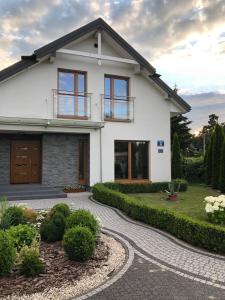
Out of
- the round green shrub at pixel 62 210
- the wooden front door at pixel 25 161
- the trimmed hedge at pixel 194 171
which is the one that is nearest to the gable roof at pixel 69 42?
the wooden front door at pixel 25 161

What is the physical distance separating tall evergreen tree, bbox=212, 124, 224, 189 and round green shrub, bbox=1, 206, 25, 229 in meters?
13.3

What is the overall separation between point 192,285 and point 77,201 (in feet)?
27.6

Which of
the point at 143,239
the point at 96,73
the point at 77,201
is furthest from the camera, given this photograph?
the point at 96,73

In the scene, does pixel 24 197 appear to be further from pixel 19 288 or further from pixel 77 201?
pixel 19 288

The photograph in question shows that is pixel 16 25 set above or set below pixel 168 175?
above

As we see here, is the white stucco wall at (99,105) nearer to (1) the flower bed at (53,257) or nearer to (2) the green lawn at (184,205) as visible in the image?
(2) the green lawn at (184,205)

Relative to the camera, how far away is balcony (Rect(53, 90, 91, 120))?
590 inches

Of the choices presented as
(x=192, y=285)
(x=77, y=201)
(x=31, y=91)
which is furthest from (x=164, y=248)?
(x=31, y=91)

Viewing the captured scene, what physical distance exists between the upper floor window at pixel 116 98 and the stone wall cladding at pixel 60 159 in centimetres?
204

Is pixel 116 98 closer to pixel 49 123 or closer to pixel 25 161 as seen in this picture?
pixel 49 123

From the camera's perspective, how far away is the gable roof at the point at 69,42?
13.8 m

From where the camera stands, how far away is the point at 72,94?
15.3 m

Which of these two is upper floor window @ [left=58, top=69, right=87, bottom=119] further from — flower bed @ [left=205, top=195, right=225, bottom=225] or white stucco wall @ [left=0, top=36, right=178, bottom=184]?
flower bed @ [left=205, top=195, right=225, bottom=225]

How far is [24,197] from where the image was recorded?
1326cm
